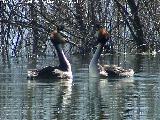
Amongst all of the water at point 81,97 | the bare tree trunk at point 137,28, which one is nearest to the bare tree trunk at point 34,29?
the water at point 81,97

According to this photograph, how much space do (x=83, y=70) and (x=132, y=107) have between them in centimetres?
1016

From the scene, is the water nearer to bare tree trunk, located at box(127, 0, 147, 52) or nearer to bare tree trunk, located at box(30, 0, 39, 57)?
bare tree trunk, located at box(30, 0, 39, 57)

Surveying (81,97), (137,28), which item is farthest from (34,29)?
(81,97)

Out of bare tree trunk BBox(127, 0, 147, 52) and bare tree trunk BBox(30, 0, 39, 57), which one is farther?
bare tree trunk BBox(127, 0, 147, 52)

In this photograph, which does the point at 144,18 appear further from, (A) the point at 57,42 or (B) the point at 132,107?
(B) the point at 132,107

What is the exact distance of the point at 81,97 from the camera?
55.2 feet

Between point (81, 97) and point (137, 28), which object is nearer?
point (81, 97)

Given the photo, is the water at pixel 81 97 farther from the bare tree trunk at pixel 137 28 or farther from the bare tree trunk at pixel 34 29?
the bare tree trunk at pixel 137 28

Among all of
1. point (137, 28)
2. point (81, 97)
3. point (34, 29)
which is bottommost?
point (81, 97)

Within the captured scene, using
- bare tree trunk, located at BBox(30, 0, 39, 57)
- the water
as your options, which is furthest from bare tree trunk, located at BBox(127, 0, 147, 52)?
the water

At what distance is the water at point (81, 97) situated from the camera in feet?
46.1

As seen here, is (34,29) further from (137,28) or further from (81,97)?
(81,97)

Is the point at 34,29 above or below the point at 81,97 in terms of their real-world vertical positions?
above

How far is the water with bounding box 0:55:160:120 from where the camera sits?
46.1 feet
